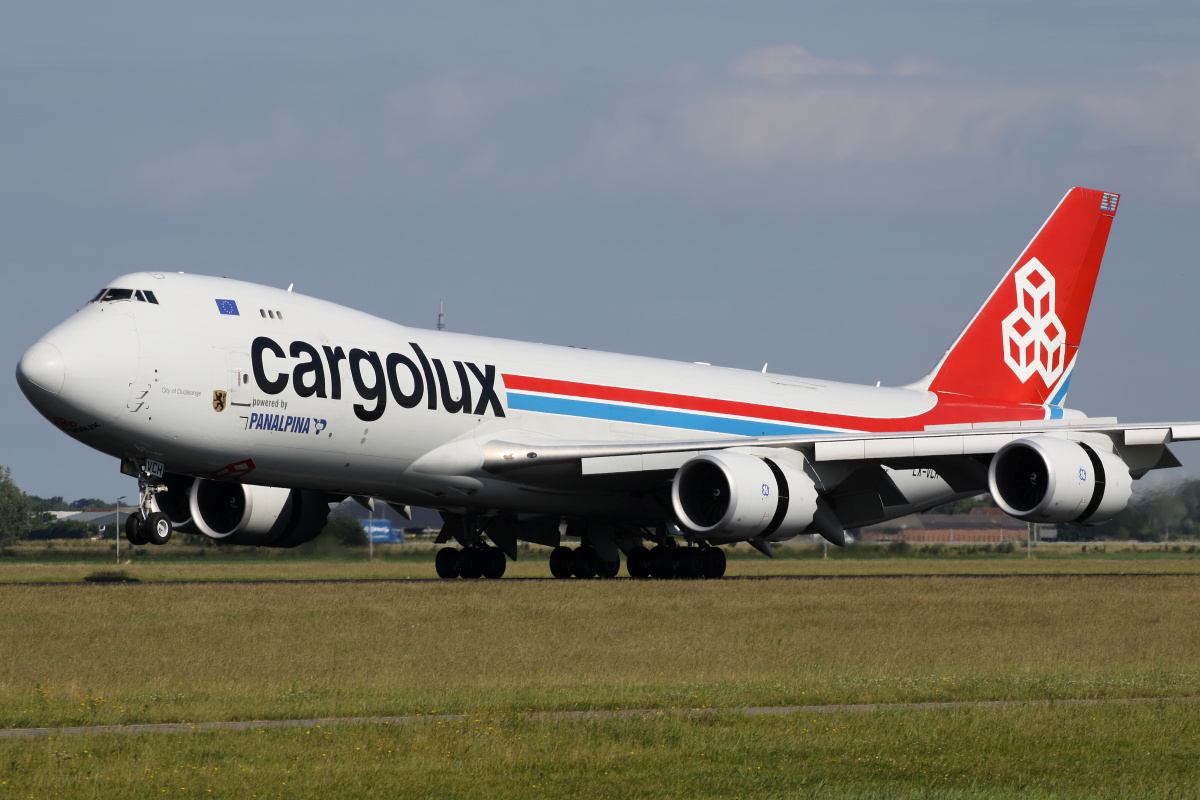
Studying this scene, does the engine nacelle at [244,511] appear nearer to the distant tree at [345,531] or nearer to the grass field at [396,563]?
the grass field at [396,563]

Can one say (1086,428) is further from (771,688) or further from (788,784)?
(788,784)

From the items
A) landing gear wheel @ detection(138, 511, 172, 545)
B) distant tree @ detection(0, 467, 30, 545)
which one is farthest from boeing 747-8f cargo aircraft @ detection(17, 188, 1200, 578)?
distant tree @ detection(0, 467, 30, 545)

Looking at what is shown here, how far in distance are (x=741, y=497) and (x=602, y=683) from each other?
1154 cm

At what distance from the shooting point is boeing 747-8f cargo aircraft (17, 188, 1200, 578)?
79.3 ft

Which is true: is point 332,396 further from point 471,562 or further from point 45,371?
point 471,562

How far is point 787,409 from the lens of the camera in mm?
34281

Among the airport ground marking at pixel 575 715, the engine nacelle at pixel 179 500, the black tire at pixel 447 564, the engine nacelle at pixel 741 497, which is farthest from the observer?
the black tire at pixel 447 564

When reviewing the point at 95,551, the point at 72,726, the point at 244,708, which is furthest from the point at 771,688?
the point at 95,551

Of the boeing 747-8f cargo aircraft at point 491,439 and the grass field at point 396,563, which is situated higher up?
the boeing 747-8f cargo aircraft at point 491,439

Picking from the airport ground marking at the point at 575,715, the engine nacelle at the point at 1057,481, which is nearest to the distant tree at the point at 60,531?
the engine nacelle at the point at 1057,481

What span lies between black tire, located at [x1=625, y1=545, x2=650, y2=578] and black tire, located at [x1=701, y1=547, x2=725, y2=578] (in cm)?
A: 124

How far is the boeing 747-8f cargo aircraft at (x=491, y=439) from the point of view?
24172mm

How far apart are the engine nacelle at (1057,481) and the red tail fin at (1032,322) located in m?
10.2

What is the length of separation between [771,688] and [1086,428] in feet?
54.5
